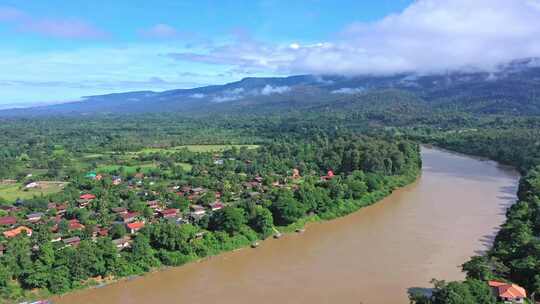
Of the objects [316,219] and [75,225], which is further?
[316,219]

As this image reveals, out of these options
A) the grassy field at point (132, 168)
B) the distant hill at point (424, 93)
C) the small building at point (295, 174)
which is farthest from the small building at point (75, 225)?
the distant hill at point (424, 93)

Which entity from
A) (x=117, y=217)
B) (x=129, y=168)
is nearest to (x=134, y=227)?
(x=117, y=217)

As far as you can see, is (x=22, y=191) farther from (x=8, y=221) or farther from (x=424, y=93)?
(x=424, y=93)

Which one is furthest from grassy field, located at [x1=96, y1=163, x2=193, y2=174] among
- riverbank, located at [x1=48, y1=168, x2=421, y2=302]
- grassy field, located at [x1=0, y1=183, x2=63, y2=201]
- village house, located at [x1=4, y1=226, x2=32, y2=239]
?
riverbank, located at [x1=48, y1=168, x2=421, y2=302]

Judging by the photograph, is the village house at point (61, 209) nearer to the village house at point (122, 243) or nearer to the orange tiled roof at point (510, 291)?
the village house at point (122, 243)

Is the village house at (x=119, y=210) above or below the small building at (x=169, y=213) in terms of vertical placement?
above

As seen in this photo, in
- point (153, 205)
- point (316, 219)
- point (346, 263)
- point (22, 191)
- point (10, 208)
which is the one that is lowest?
point (346, 263)
